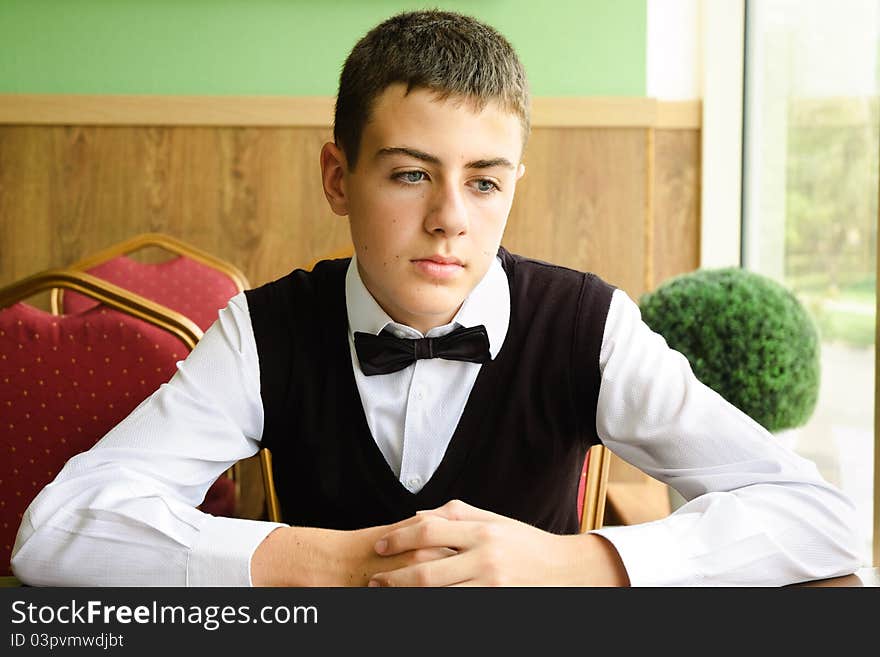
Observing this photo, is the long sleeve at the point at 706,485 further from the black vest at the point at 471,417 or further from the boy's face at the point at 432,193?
the boy's face at the point at 432,193

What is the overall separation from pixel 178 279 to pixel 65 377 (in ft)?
3.89

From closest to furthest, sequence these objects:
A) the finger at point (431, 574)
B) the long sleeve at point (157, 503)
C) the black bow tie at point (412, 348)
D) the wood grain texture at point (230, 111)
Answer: the finger at point (431, 574), the long sleeve at point (157, 503), the black bow tie at point (412, 348), the wood grain texture at point (230, 111)

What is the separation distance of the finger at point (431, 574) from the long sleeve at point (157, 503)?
0.16 m

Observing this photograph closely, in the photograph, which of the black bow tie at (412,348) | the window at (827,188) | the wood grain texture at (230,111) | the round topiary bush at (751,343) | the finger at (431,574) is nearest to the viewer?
the finger at (431,574)

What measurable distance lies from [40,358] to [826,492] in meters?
1.08

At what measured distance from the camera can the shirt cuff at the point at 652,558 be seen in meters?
0.91

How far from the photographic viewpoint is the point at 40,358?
142 centimetres

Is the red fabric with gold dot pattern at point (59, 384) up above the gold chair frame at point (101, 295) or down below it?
below

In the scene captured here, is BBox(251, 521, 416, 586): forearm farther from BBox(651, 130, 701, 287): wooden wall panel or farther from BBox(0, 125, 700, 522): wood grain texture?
BBox(651, 130, 701, 287): wooden wall panel

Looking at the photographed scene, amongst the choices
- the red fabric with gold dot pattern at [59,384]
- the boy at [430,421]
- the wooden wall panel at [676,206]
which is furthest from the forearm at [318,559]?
the wooden wall panel at [676,206]

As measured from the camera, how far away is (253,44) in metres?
3.02

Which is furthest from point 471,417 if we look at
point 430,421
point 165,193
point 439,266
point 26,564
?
point 165,193
